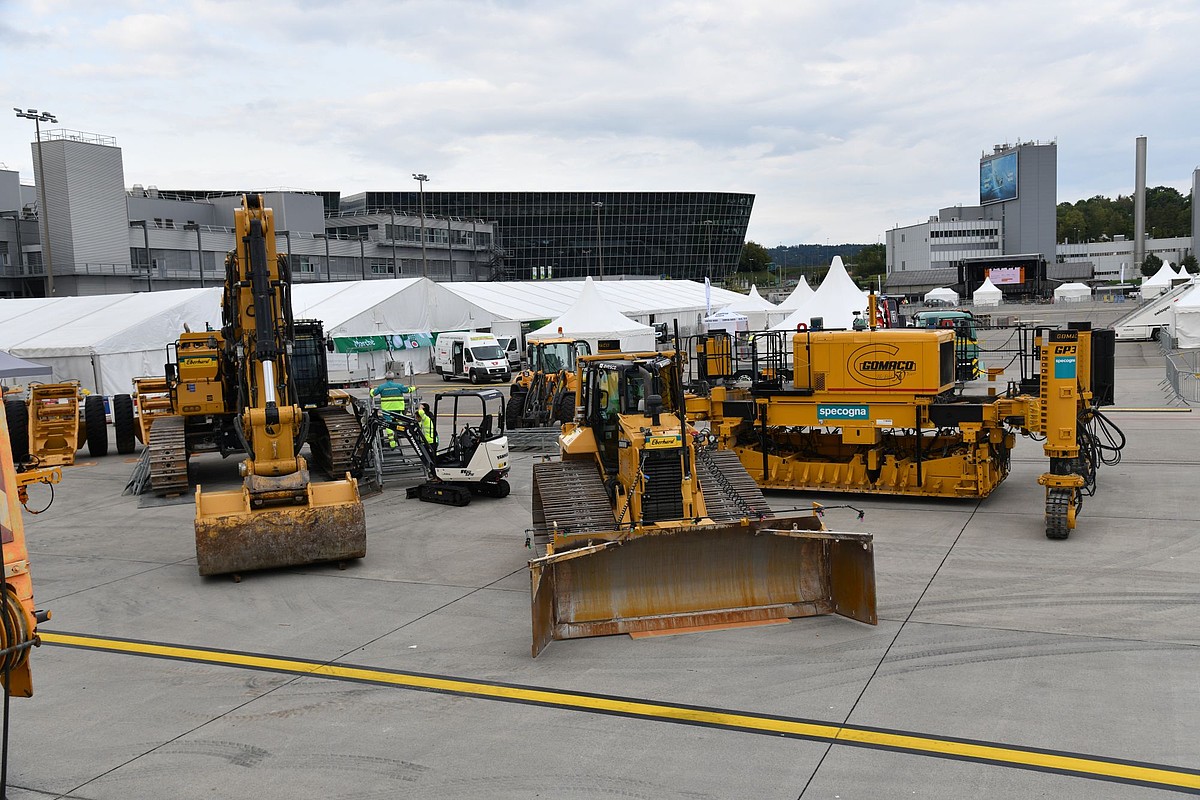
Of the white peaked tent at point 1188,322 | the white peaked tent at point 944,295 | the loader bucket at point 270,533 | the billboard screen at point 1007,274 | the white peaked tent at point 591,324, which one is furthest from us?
the billboard screen at point 1007,274

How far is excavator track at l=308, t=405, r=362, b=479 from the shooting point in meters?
18.1

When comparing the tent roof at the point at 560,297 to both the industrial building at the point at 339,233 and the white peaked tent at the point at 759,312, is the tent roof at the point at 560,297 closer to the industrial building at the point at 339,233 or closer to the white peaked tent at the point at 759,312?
the white peaked tent at the point at 759,312

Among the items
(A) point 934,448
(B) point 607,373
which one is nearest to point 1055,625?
(B) point 607,373

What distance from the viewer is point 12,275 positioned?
211 ft

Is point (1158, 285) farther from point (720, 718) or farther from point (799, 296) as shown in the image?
point (720, 718)

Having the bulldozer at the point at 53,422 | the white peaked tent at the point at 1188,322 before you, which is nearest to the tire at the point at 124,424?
the bulldozer at the point at 53,422

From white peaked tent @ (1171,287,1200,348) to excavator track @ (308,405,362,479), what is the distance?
31462 millimetres

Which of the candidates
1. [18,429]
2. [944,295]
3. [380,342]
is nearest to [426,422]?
[18,429]

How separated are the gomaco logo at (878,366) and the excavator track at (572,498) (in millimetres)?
5561

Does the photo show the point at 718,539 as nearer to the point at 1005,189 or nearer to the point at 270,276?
the point at 270,276

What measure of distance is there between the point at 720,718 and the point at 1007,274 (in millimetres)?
112871

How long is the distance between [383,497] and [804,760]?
1170cm

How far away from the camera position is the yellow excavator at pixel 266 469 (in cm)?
1160

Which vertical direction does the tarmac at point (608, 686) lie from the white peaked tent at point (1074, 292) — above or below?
below
